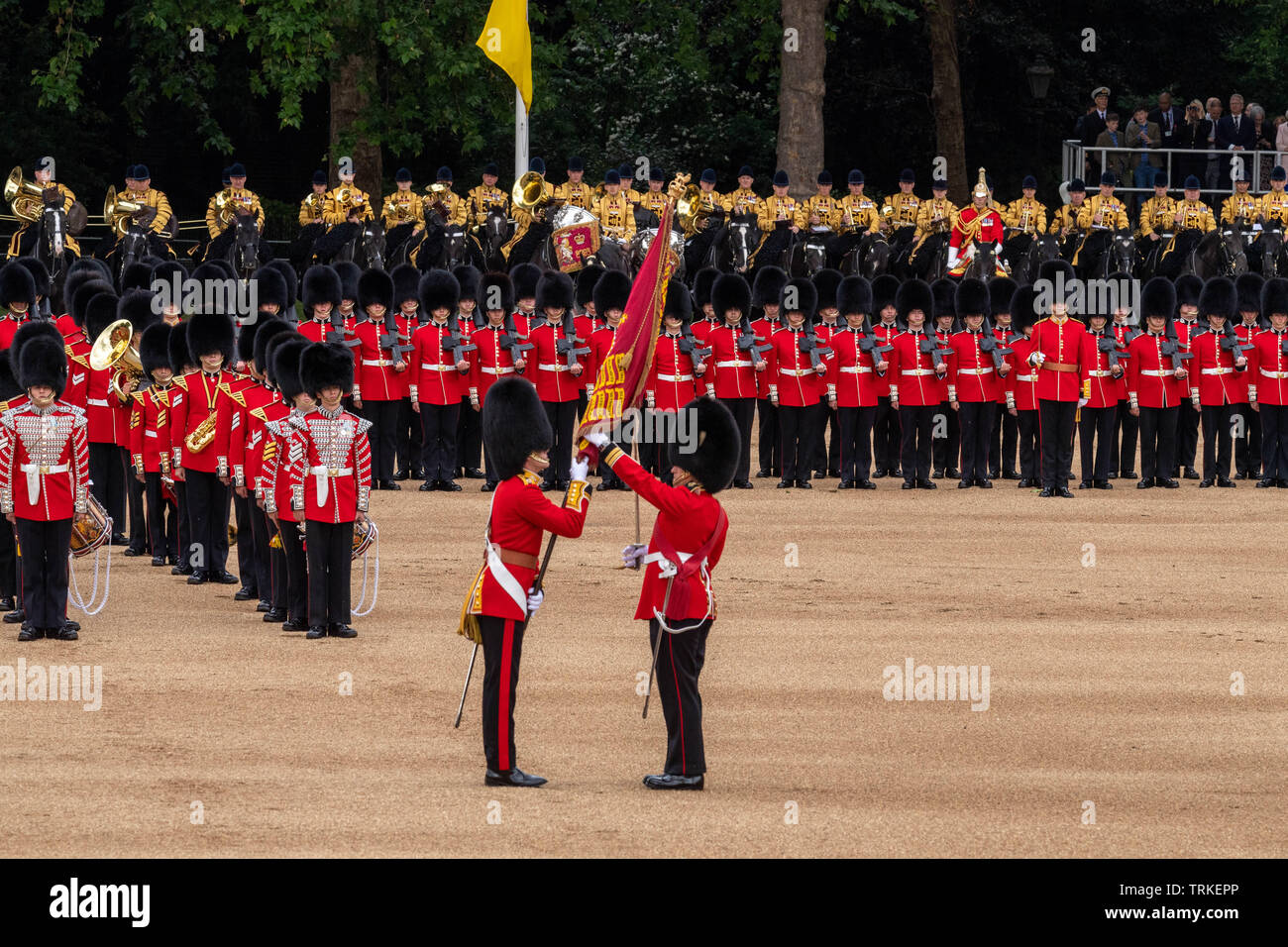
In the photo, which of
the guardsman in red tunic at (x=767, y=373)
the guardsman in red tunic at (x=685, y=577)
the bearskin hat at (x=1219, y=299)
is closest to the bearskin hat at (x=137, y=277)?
the guardsman in red tunic at (x=767, y=373)

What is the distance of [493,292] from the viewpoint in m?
17.9

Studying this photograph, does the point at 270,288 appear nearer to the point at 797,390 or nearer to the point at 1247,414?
the point at 797,390

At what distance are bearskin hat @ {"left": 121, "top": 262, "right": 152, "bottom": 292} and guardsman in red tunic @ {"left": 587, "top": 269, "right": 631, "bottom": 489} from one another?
3366 mm

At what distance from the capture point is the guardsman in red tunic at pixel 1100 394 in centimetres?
1742

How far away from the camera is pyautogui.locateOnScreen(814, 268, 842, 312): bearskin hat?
18344mm

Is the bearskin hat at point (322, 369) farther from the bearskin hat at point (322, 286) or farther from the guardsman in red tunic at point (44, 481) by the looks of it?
the bearskin hat at point (322, 286)

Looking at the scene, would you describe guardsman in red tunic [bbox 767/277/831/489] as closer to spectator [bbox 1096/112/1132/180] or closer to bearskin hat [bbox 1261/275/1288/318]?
bearskin hat [bbox 1261/275/1288/318]

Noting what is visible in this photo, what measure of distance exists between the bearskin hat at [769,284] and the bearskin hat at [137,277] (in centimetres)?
507

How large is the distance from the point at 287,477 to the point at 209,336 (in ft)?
5.99

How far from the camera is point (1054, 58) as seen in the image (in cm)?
3017

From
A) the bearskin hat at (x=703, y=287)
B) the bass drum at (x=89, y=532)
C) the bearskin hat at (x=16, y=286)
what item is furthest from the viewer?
the bearskin hat at (x=703, y=287)

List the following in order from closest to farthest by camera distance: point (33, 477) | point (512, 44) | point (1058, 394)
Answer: point (33, 477) < point (1058, 394) < point (512, 44)

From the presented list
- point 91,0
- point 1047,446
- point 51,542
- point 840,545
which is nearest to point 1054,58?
point 91,0

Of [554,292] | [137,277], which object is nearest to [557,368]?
[554,292]
